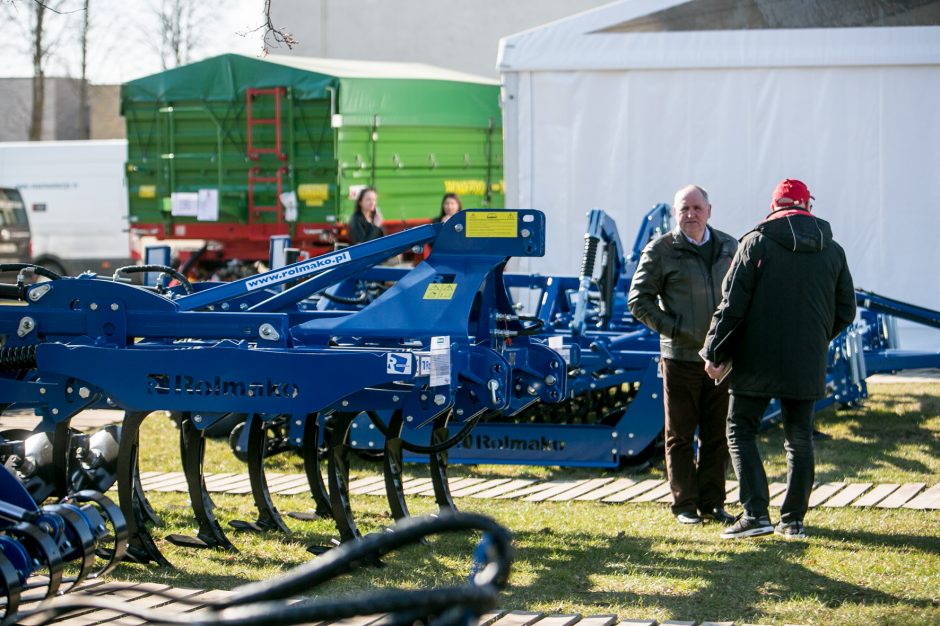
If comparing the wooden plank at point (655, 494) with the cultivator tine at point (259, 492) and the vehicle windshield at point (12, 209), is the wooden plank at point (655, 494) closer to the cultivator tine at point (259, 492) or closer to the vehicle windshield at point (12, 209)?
the cultivator tine at point (259, 492)

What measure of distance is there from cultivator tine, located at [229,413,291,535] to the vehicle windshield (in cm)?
1489

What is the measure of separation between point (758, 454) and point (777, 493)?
1201 mm

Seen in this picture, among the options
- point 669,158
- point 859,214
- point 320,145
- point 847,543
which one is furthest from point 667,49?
point 847,543

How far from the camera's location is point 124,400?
5.41 meters

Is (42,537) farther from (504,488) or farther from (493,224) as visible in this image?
(504,488)

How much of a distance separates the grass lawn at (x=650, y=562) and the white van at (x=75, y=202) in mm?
13665

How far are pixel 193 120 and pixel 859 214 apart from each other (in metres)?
8.08

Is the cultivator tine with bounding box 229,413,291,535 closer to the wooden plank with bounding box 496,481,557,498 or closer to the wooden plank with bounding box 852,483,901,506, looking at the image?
the wooden plank with bounding box 496,481,557,498

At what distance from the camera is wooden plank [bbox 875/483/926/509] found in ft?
21.9

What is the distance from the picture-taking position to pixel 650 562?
5.63 meters

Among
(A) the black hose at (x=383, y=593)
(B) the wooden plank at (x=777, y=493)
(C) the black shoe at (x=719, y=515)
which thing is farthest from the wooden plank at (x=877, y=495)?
(A) the black hose at (x=383, y=593)

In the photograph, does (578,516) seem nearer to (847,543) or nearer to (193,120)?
(847,543)

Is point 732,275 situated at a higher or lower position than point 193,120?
lower

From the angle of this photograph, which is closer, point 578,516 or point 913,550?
point 913,550
